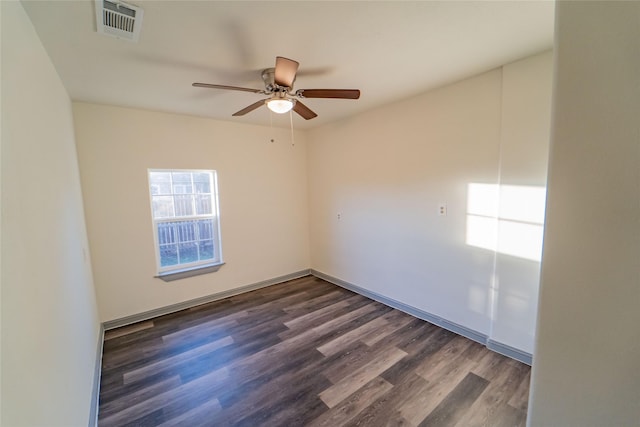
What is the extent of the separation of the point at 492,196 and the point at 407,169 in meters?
0.92

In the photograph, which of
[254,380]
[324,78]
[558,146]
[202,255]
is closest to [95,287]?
[202,255]

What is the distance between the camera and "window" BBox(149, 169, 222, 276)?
3.35 m

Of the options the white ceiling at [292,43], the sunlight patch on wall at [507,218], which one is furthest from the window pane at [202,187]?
the sunlight patch on wall at [507,218]

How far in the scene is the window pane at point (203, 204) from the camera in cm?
363

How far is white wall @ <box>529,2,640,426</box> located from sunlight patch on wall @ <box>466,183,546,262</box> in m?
1.67

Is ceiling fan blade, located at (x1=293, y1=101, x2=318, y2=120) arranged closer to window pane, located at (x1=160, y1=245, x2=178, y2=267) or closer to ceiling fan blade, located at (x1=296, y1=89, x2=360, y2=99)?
ceiling fan blade, located at (x1=296, y1=89, x2=360, y2=99)

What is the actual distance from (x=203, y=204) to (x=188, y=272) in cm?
94

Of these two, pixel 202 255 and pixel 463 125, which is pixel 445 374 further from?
pixel 202 255

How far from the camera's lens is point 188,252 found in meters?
3.61

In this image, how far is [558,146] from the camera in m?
0.67

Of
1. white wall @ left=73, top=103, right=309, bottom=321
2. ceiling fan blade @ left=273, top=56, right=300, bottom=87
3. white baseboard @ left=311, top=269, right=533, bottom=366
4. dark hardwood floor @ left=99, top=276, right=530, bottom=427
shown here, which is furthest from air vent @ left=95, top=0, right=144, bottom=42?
white baseboard @ left=311, top=269, right=533, bottom=366

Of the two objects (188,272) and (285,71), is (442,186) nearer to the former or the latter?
(285,71)

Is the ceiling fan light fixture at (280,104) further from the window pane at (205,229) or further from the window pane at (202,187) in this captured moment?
the window pane at (205,229)

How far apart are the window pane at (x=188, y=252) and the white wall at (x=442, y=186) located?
2092 mm
